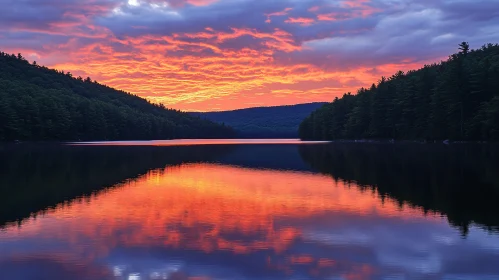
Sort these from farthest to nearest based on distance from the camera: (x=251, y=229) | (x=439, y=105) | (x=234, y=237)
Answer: (x=439, y=105) → (x=251, y=229) → (x=234, y=237)

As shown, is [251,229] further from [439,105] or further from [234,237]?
[439,105]

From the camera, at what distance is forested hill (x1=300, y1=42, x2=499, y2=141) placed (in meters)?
99.5

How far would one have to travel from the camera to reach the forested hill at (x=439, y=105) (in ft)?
327

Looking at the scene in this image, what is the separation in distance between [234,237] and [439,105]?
10231cm

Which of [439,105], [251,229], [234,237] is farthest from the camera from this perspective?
[439,105]

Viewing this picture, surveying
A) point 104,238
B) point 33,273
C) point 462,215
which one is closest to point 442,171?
point 462,215

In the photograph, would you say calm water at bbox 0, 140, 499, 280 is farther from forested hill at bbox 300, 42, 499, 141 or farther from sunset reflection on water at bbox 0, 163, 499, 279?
forested hill at bbox 300, 42, 499, 141

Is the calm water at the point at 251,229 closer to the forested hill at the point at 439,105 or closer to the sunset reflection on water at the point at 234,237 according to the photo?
the sunset reflection on water at the point at 234,237

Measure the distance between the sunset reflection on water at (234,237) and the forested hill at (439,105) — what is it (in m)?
74.6

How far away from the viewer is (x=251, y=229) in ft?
64.2

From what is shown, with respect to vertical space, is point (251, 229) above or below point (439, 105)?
below

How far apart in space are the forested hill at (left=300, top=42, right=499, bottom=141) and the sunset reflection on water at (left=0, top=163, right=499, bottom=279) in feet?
245

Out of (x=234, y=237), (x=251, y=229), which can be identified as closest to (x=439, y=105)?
(x=251, y=229)

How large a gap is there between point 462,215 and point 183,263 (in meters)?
13.8
